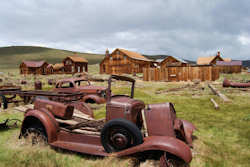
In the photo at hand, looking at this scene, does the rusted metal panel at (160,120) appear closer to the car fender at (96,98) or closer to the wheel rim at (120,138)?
the wheel rim at (120,138)

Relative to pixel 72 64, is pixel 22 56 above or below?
above

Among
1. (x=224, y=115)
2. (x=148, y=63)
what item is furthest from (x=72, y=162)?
(x=148, y=63)

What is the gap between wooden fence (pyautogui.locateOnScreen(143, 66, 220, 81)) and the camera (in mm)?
22016

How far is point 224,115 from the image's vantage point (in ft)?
24.2

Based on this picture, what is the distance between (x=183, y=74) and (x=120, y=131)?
21279mm

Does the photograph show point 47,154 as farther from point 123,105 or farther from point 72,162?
point 123,105

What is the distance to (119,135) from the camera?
136 inches

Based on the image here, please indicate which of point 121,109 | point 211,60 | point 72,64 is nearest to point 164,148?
point 121,109

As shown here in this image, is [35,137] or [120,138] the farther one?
[35,137]

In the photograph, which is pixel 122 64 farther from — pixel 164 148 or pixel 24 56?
pixel 24 56

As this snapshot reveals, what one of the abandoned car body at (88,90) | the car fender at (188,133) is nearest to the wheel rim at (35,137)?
the car fender at (188,133)

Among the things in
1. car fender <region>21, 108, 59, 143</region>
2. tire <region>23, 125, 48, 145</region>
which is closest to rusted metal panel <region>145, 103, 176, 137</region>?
car fender <region>21, 108, 59, 143</region>

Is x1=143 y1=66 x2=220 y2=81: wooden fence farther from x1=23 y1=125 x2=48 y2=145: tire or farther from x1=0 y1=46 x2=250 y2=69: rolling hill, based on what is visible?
x1=0 y1=46 x2=250 y2=69: rolling hill

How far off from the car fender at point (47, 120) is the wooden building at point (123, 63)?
35676 millimetres
